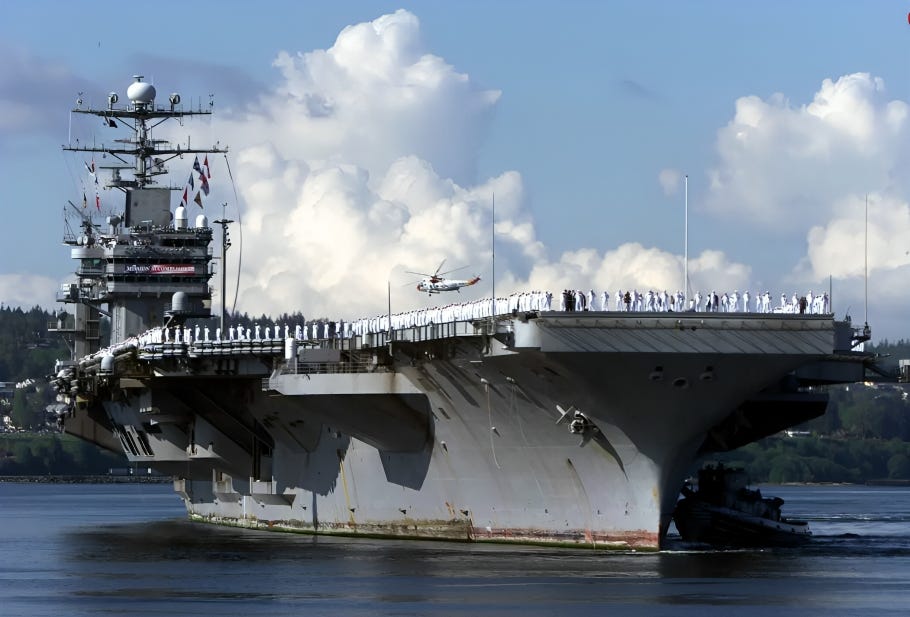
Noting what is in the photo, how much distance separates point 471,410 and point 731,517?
26.8 ft

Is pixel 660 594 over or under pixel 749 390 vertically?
under

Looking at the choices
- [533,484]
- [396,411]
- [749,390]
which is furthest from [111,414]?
[749,390]

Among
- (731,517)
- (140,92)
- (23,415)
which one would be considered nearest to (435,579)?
(731,517)

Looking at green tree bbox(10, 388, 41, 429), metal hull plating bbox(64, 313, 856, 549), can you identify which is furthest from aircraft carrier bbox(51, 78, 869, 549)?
green tree bbox(10, 388, 41, 429)

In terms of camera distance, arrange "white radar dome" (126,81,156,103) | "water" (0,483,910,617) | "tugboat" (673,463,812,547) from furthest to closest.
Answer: "white radar dome" (126,81,156,103)
"tugboat" (673,463,812,547)
"water" (0,483,910,617)

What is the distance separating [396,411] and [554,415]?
498 cm

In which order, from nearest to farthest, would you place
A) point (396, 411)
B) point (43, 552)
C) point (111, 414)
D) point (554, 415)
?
1. point (554, 415)
2. point (396, 411)
3. point (43, 552)
4. point (111, 414)

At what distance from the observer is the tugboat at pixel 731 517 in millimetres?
39531

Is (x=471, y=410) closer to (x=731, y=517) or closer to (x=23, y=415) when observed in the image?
(x=731, y=517)

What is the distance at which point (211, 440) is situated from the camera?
45281 millimetres

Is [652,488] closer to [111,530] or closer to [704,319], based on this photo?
[704,319]

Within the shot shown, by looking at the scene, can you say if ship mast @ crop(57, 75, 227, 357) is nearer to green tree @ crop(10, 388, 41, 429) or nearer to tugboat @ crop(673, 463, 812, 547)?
tugboat @ crop(673, 463, 812, 547)

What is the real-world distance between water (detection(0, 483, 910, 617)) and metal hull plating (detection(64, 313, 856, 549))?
3.03 feet

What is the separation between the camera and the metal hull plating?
103 ft
